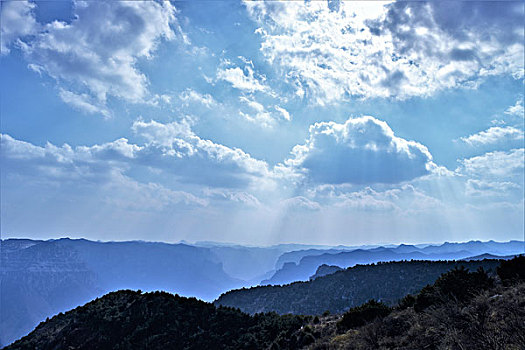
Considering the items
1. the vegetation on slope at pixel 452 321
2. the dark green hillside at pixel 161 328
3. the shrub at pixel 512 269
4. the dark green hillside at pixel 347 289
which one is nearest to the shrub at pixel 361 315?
the vegetation on slope at pixel 452 321

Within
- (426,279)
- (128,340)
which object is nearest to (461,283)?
(128,340)

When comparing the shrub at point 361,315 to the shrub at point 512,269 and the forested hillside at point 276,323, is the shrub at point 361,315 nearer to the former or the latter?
the forested hillside at point 276,323

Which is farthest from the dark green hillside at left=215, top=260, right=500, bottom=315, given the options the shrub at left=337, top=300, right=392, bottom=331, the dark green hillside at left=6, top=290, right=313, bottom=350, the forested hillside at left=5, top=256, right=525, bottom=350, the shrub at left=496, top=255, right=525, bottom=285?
the shrub at left=496, top=255, right=525, bottom=285

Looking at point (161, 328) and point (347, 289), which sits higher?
point (161, 328)

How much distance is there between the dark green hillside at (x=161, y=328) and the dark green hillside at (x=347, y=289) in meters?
52.7

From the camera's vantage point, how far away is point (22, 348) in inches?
1622

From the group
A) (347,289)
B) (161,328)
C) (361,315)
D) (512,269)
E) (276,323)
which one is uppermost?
(512,269)

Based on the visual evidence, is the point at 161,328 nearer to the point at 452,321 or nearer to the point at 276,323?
the point at 276,323

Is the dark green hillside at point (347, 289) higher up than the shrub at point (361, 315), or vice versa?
the shrub at point (361, 315)

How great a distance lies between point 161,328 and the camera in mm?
41906

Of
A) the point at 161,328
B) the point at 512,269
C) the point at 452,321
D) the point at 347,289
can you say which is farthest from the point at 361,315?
the point at 347,289

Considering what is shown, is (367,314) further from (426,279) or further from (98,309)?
(426,279)

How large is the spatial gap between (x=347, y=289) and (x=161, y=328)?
72681 millimetres

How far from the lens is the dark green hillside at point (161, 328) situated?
36.9 metres
